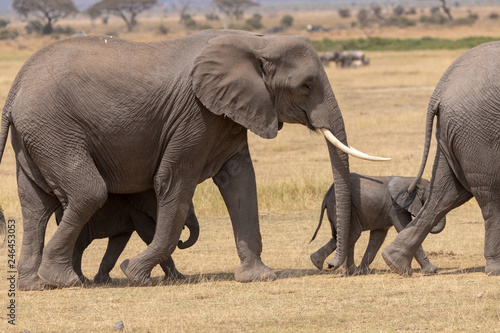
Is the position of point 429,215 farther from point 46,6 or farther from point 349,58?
point 46,6

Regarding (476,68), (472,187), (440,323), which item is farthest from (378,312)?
(476,68)

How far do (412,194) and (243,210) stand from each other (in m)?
1.61

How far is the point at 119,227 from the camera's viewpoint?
8.79 metres

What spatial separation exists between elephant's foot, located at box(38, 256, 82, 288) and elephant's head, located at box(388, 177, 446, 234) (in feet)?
9.97

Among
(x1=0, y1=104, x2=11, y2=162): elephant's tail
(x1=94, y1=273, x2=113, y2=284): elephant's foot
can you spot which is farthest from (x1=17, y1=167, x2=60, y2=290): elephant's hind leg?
(x1=94, y1=273, x2=113, y2=284): elephant's foot

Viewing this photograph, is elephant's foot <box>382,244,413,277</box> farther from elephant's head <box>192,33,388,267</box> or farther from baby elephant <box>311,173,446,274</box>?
elephant's head <box>192,33,388,267</box>

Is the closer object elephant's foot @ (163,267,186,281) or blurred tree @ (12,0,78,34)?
elephant's foot @ (163,267,186,281)

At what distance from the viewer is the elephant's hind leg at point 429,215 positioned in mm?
8445

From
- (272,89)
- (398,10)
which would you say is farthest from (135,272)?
(398,10)

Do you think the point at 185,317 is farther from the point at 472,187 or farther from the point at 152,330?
the point at 472,187

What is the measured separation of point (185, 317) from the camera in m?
6.78

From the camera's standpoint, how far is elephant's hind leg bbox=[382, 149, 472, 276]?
8445 mm

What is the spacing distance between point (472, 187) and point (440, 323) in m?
2.05

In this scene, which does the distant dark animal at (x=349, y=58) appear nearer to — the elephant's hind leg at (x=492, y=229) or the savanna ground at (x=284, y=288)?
the savanna ground at (x=284, y=288)
